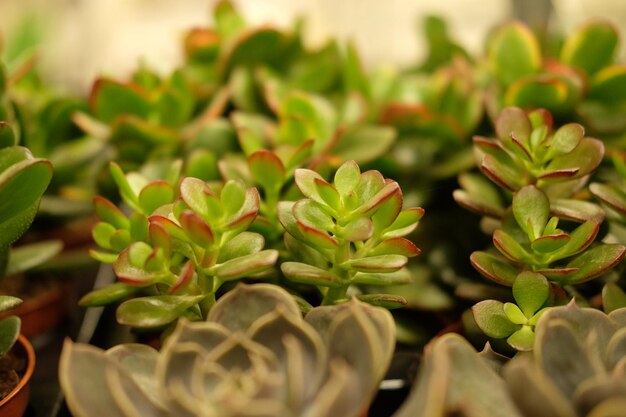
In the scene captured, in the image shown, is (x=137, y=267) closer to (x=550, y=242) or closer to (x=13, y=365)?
(x=13, y=365)

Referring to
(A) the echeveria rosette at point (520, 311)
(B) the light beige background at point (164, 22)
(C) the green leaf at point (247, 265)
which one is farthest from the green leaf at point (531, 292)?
(B) the light beige background at point (164, 22)

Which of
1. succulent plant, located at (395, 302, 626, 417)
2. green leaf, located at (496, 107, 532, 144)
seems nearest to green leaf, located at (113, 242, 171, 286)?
succulent plant, located at (395, 302, 626, 417)

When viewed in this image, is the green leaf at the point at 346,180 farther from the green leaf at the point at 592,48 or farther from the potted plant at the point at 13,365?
the green leaf at the point at 592,48

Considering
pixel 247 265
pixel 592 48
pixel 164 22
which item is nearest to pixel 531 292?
pixel 247 265

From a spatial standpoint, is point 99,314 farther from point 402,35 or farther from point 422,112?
point 402,35

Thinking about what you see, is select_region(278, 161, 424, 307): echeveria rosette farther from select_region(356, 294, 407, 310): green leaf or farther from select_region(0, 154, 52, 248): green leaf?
select_region(0, 154, 52, 248): green leaf

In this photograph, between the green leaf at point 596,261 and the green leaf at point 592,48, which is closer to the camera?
the green leaf at point 596,261
